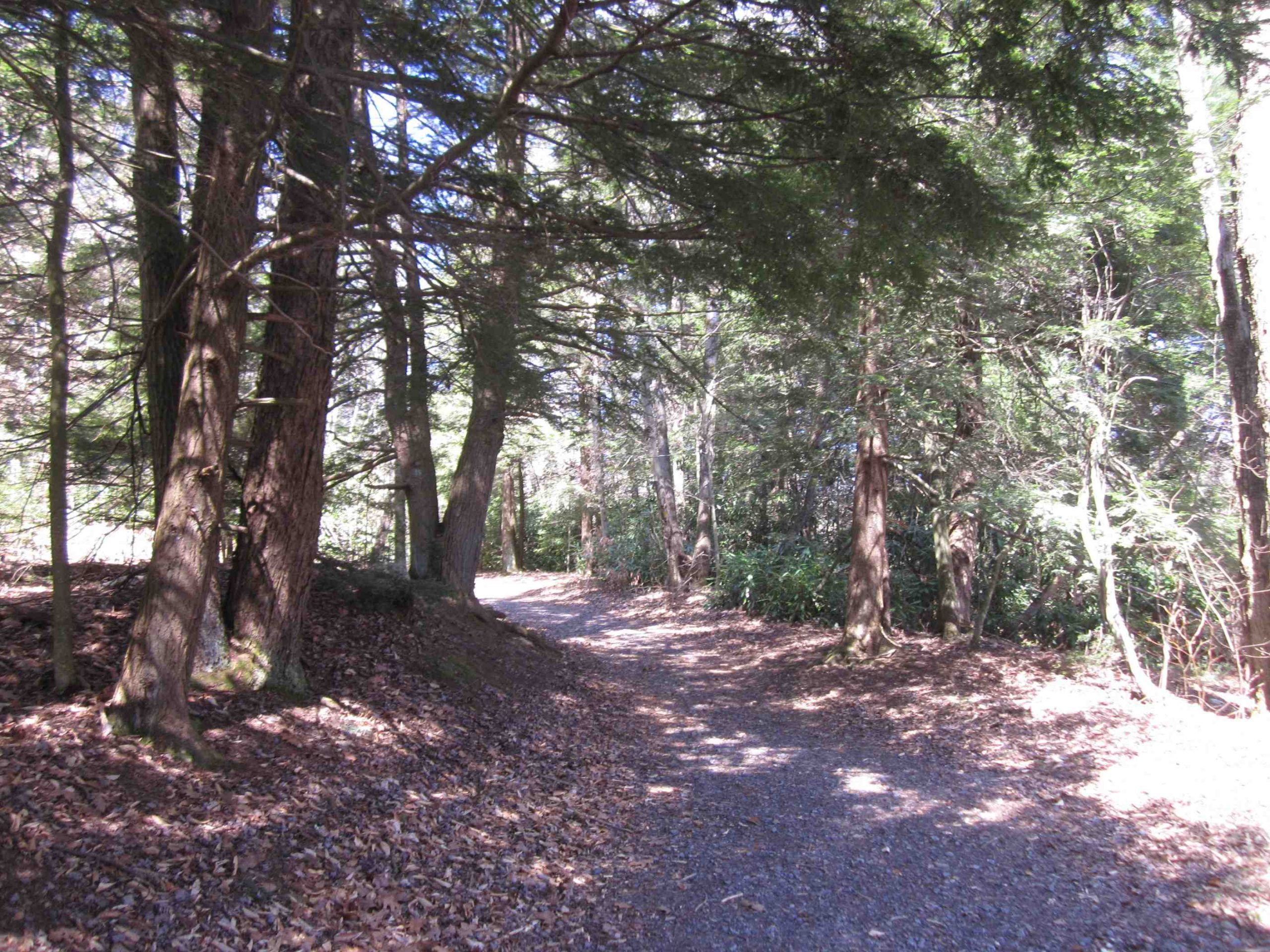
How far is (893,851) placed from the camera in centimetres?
526

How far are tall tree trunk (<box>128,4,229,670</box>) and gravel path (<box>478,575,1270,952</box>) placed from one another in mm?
3237

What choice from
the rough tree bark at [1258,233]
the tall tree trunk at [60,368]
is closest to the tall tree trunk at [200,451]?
the tall tree trunk at [60,368]

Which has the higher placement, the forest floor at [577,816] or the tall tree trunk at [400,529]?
the tall tree trunk at [400,529]

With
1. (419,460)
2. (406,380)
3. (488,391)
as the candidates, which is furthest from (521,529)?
(406,380)

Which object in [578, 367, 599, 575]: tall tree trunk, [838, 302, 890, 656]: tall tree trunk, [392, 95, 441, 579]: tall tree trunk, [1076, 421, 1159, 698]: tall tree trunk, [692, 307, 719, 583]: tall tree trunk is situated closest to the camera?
[392, 95, 441, 579]: tall tree trunk

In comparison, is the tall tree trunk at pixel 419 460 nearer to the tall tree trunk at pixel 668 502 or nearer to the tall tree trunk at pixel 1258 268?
the tall tree trunk at pixel 1258 268

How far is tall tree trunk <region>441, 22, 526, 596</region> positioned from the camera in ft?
19.0

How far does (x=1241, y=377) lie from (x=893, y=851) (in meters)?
6.27

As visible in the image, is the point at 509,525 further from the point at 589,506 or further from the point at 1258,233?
the point at 1258,233

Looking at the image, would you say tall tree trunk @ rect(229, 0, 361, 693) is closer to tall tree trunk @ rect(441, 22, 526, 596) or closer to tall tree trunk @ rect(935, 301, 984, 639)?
tall tree trunk @ rect(441, 22, 526, 596)

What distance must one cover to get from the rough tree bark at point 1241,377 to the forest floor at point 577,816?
115cm

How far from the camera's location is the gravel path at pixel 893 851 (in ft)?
13.8

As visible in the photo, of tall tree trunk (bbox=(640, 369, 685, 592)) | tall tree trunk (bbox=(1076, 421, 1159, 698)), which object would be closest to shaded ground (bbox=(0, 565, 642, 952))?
tall tree trunk (bbox=(1076, 421, 1159, 698))

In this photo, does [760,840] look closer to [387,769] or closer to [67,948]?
[387,769]
